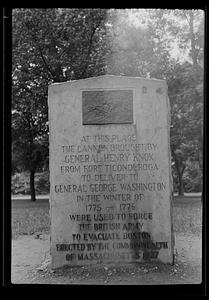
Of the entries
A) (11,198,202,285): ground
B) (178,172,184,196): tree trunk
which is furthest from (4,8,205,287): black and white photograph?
(178,172,184,196): tree trunk

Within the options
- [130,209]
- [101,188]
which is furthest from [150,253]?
[101,188]

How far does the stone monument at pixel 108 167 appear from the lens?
4.25 m

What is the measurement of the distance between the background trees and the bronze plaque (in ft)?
2.76

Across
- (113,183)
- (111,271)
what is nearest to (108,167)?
(113,183)

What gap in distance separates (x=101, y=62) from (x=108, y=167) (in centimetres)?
270

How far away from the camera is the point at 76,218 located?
4277mm

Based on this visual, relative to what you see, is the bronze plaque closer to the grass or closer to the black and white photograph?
the black and white photograph

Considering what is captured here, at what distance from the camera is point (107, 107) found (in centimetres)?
425

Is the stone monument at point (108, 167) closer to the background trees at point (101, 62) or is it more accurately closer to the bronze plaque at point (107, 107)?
the bronze plaque at point (107, 107)

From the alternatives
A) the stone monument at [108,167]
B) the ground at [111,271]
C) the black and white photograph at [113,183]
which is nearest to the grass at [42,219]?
the ground at [111,271]

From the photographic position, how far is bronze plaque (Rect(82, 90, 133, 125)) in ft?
13.9

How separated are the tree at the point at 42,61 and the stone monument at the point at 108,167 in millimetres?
1815

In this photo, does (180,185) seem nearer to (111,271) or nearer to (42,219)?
(42,219)
